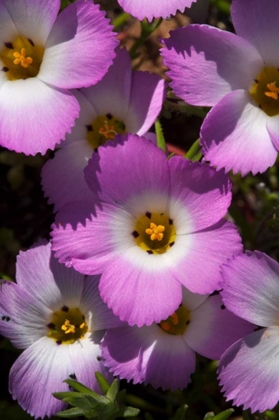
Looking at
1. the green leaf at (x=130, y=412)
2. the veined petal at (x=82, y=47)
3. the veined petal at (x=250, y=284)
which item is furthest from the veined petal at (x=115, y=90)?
the green leaf at (x=130, y=412)

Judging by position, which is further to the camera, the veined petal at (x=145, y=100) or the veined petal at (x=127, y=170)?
the veined petal at (x=145, y=100)

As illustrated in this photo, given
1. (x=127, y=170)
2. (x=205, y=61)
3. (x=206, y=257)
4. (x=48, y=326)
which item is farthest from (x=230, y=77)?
(x=48, y=326)

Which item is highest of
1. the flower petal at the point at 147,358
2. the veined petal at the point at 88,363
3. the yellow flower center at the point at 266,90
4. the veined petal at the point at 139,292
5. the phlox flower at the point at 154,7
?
the phlox flower at the point at 154,7

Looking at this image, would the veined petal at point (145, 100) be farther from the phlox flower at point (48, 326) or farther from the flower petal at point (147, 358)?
the flower petal at point (147, 358)

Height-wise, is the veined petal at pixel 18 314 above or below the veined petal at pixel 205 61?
below

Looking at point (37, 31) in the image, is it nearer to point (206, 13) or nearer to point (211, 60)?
point (211, 60)

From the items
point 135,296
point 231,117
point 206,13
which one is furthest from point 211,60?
point 206,13

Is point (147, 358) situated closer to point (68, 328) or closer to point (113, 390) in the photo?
point (113, 390)

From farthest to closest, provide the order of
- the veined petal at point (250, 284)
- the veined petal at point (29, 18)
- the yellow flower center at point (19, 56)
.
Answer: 1. the yellow flower center at point (19, 56)
2. the veined petal at point (29, 18)
3. the veined petal at point (250, 284)
